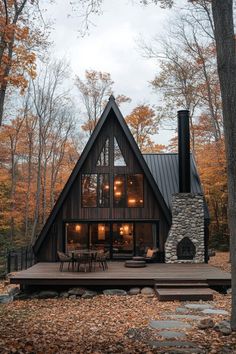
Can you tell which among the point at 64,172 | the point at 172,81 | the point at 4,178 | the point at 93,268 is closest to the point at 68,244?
the point at 93,268

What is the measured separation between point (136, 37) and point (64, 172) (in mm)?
13155

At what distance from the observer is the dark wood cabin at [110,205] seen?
15492 mm

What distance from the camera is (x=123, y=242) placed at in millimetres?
15570

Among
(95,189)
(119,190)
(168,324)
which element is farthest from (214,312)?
(95,189)

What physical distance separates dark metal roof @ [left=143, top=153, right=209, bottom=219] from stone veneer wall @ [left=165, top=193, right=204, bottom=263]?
0.70m

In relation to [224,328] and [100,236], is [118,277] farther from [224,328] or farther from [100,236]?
[224,328]

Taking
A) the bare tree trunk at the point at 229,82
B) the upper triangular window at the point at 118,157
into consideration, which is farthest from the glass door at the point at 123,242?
the bare tree trunk at the point at 229,82

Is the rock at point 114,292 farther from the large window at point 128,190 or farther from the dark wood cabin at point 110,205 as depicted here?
the large window at point 128,190

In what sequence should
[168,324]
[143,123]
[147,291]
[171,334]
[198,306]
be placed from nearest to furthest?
[171,334], [168,324], [198,306], [147,291], [143,123]

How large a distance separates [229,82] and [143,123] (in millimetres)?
22377

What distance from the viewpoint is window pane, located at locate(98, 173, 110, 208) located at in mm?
15688

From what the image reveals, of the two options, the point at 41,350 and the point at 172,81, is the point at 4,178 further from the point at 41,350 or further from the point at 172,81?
the point at 41,350

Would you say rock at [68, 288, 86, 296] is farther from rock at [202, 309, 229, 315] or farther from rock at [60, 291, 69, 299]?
rock at [202, 309, 229, 315]

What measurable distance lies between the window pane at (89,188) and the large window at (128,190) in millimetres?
822
